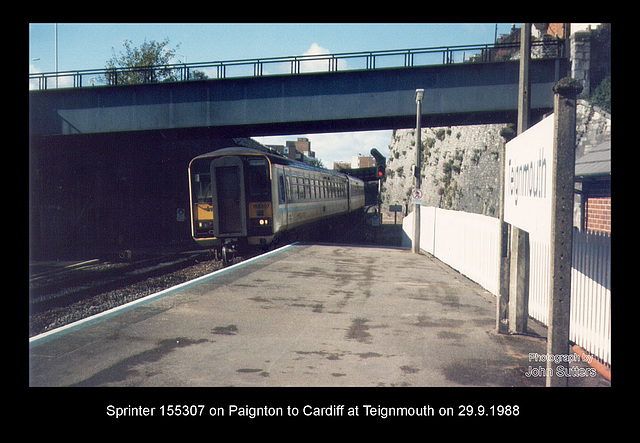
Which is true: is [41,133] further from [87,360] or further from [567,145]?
[567,145]

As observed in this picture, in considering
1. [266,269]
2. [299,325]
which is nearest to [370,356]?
[299,325]

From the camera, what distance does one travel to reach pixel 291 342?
6.05 meters

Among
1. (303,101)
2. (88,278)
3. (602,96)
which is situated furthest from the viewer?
(602,96)

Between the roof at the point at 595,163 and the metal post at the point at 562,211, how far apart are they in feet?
39.1

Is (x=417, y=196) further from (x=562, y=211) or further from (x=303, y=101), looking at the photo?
(x=562, y=211)

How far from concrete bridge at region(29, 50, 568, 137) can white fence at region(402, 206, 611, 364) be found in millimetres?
8852

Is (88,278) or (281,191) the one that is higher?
(281,191)

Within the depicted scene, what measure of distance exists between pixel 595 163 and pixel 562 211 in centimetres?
1347

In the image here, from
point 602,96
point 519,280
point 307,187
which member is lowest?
point 519,280

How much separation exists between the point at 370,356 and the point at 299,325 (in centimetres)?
155

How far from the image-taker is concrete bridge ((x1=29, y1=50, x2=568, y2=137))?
20.9m

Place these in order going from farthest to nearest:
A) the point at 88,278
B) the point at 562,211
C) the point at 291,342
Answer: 1. the point at 88,278
2. the point at 291,342
3. the point at 562,211

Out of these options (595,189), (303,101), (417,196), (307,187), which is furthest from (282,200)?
(595,189)

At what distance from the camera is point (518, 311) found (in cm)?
682
